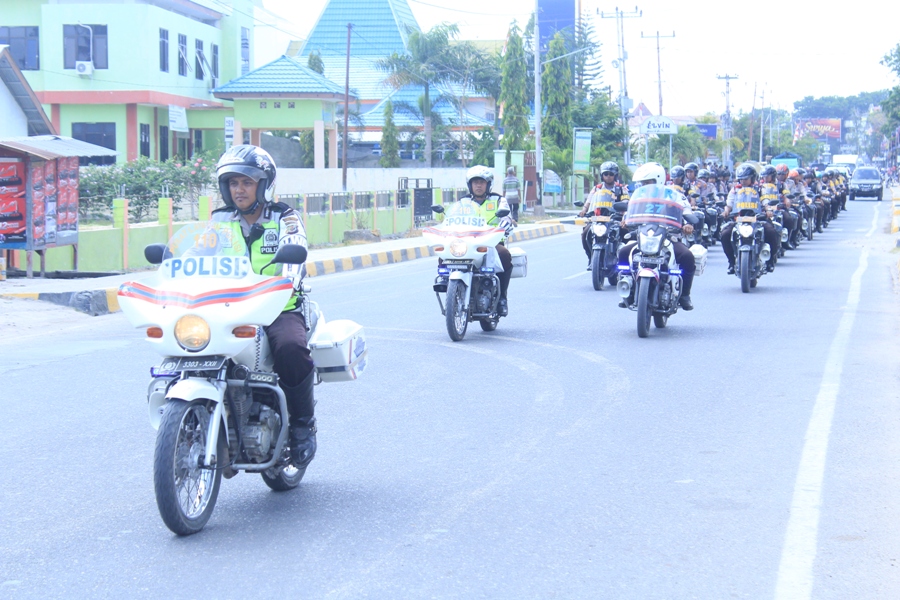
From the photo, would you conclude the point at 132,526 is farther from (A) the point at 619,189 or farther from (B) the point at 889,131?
(B) the point at 889,131

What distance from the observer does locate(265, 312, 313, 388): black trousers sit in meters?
5.18

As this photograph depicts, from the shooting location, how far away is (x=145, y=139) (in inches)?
1586

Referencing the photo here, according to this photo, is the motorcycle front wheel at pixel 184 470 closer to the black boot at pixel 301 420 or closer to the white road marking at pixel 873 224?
the black boot at pixel 301 420

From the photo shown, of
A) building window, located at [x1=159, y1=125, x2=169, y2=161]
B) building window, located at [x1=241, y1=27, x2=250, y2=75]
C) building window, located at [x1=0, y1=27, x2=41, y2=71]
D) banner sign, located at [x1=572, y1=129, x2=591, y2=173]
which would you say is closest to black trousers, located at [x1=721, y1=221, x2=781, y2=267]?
banner sign, located at [x1=572, y1=129, x2=591, y2=173]

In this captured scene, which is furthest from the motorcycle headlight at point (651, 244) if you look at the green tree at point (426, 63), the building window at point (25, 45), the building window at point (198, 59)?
the green tree at point (426, 63)

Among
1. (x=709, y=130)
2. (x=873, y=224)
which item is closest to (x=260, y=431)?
(x=873, y=224)

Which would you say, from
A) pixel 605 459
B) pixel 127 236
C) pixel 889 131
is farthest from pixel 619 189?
pixel 889 131

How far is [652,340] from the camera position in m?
11.2

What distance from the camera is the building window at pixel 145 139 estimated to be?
131 feet

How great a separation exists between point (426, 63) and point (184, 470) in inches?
1997

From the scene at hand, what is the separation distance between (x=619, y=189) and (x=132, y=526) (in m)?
12.3

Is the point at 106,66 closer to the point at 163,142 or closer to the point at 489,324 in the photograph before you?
the point at 163,142

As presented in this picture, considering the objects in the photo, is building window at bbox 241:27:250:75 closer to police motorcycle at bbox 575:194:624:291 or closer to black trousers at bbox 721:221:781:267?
police motorcycle at bbox 575:194:624:291

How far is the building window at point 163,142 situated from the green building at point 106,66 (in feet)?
0.14
